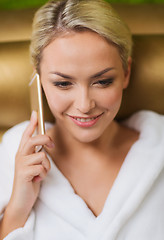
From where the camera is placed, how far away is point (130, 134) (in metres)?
1.28

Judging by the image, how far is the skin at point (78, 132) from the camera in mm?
913

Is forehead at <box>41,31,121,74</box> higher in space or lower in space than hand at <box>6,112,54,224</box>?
higher

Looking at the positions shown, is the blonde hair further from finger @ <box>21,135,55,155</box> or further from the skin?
finger @ <box>21,135,55,155</box>

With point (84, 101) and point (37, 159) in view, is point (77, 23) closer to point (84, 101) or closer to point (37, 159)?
point (84, 101)

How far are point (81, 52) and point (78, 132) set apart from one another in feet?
0.89

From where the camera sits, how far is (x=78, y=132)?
1.03 metres

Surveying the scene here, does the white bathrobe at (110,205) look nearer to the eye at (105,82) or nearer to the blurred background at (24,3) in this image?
the eye at (105,82)

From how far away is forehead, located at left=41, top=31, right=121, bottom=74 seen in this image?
0.90m

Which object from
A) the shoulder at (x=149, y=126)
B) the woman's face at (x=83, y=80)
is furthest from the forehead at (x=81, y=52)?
the shoulder at (x=149, y=126)

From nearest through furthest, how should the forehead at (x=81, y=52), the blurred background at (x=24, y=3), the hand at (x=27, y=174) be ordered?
the forehead at (x=81, y=52), the hand at (x=27, y=174), the blurred background at (x=24, y=3)

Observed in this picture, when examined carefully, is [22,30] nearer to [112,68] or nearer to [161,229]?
[112,68]

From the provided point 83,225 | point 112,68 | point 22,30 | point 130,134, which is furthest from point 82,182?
point 22,30

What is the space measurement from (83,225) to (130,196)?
18cm

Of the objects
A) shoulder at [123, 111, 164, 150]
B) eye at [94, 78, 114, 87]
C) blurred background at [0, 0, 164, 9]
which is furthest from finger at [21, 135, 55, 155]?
blurred background at [0, 0, 164, 9]
